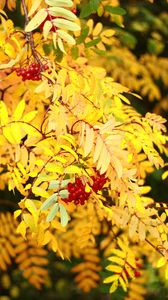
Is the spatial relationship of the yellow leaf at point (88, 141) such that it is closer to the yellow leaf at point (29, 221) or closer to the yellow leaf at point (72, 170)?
the yellow leaf at point (72, 170)

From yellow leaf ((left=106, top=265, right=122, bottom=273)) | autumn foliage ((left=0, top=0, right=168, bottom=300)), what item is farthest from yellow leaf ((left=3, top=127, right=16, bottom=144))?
yellow leaf ((left=106, top=265, right=122, bottom=273))

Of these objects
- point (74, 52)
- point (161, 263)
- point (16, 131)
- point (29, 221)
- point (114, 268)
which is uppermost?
point (16, 131)

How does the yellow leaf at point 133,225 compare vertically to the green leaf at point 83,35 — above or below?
below

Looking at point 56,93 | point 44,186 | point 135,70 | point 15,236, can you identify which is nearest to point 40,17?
point 56,93

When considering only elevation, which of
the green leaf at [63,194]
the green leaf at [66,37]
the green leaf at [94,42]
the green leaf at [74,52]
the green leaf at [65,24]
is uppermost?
the green leaf at [65,24]

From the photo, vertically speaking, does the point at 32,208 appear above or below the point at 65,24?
below

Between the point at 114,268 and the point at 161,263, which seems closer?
the point at 161,263

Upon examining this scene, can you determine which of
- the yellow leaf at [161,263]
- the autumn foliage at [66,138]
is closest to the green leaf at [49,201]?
the autumn foliage at [66,138]

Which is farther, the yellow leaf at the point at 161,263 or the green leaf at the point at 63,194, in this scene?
the yellow leaf at the point at 161,263

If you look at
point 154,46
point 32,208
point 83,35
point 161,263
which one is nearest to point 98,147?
point 32,208

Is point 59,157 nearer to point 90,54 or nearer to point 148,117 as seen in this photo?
point 148,117

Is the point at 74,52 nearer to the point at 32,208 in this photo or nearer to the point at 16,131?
the point at 16,131

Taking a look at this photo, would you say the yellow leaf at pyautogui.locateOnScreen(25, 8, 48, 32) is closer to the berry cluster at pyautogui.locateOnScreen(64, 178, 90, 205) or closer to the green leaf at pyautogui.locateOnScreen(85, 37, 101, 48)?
the berry cluster at pyautogui.locateOnScreen(64, 178, 90, 205)

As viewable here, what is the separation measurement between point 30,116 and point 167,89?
3818 millimetres
